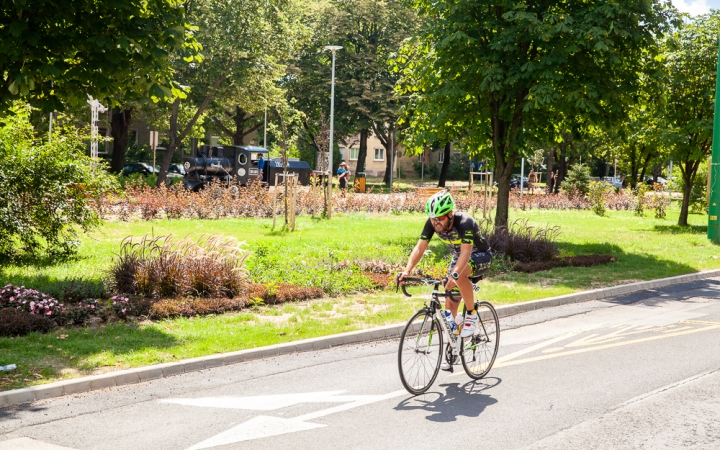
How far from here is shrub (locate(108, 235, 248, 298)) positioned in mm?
10922

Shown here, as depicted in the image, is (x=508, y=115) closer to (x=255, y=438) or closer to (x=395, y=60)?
(x=395, y=60)

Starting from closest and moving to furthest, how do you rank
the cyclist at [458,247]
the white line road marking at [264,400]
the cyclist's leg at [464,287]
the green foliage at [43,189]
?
1. the white line road marking at [264,400]
2. the cyclist at [458,247]
3. the cyclist's leg at [464,287]
4. the green foliage at [43,189]

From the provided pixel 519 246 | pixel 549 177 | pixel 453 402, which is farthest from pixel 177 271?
pixel 549 177

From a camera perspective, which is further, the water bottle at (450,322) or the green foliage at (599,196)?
the green foliage at (599,196)

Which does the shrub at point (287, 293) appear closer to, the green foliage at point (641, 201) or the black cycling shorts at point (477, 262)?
the black cycling shorts at point (477, 262)

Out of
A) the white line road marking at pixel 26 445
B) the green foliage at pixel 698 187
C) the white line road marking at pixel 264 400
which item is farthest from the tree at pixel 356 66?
the white line road marking at pixel 26 445

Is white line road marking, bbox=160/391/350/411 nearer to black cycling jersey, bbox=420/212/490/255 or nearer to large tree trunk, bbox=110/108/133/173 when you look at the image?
black cycling jersey, bbox=420/212/490/255

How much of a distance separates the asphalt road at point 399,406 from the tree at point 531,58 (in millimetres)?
9096

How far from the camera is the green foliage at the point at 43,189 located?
1297 cm

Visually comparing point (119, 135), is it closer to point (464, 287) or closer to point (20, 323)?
point (20, 323)

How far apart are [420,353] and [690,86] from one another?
24111 mm

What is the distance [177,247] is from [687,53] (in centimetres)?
2243

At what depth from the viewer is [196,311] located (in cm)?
1048

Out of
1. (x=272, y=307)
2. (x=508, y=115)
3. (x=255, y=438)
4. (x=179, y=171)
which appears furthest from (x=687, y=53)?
(x=179, y=171)
